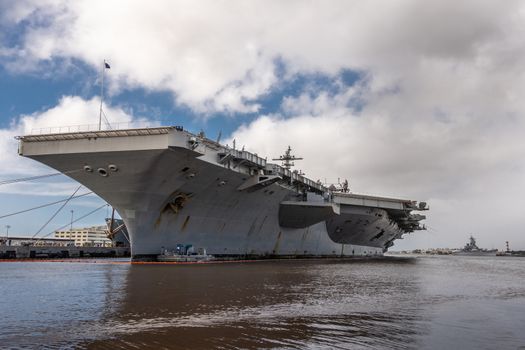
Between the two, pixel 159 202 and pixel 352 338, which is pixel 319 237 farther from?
pixel 352 338

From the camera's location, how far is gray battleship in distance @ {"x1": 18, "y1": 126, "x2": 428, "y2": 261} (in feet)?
72.6

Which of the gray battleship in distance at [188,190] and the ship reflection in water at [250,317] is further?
the gray battleship in distance at [188,190]

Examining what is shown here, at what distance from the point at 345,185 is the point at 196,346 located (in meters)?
53.7

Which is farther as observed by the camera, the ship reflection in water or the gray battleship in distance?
the gray battleship in distance

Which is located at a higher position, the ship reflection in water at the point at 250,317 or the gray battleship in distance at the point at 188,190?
the gray battleship in distance at the point at 188,190

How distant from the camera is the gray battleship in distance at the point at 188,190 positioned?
2214 centimetres

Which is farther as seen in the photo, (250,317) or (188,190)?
(188,190)

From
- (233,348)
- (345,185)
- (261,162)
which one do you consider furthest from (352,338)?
(345,185)

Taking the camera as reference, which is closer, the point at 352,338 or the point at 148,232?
the point at 352,338

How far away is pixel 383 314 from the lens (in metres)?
9.71

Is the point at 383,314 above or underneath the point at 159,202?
underneath

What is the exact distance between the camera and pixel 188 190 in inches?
1013

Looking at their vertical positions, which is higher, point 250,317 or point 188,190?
point 188,190

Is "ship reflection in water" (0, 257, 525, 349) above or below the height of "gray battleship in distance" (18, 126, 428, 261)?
below
